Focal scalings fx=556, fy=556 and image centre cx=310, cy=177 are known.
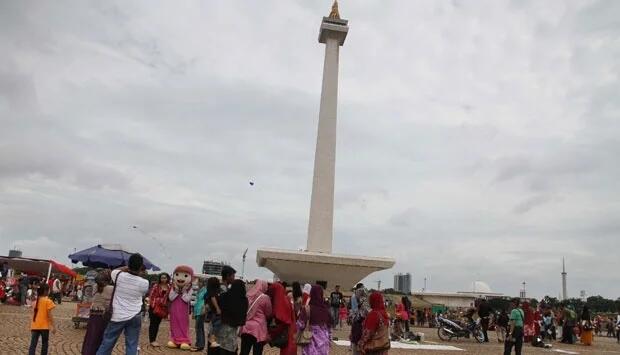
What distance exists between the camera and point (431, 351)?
47.8 ft

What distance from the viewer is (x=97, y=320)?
7.48 meters

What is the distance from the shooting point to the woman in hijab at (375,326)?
742 cm

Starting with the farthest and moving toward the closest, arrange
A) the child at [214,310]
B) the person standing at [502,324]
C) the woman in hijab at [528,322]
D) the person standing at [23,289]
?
1. the person standing at [23,289]
2. the person standing at [502,324]
3. the woman in hijab at [528,322]
4. the child at [214,310]

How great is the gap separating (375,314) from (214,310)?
7.05ft

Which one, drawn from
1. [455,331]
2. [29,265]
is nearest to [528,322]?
[455,331]

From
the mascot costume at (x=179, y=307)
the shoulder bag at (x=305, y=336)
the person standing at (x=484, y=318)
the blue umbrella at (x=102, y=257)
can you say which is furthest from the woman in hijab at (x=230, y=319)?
the person standing at (x=484, y=318)

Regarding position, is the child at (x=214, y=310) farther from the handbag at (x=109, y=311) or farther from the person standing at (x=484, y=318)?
the person standing at (x=484, y=318)

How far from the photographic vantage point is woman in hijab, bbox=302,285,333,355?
790 centimetres

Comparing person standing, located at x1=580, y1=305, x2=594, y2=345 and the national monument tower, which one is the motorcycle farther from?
the national monument tower

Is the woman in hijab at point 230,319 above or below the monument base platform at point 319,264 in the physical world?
below

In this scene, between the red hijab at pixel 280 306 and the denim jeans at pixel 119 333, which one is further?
the red hijab at pixel 280 306

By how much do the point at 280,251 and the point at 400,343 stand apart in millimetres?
11799

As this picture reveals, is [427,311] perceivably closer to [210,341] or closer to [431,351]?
[431,351]

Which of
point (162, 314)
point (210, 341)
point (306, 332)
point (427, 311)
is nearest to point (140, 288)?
point (210, 341)
